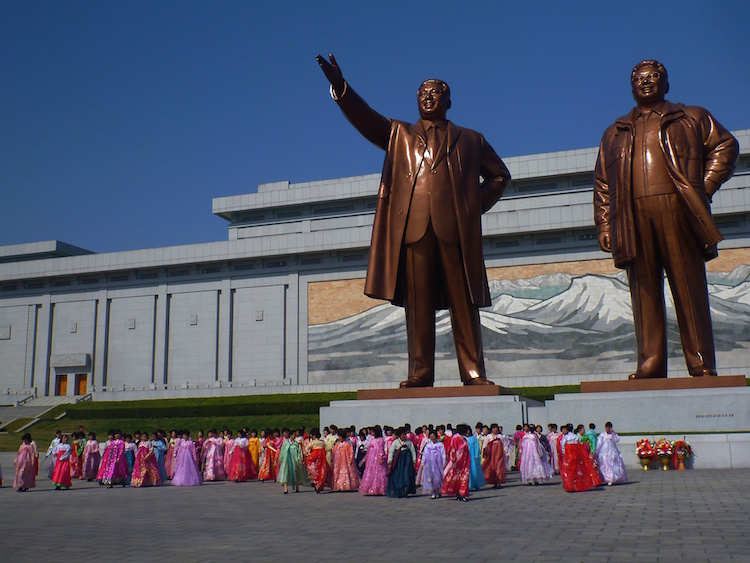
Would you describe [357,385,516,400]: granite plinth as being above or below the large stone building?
below

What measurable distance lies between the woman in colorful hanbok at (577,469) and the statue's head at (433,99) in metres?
5.24

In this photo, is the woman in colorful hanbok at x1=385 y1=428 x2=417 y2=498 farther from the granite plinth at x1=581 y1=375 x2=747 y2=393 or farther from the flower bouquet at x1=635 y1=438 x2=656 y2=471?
the granite plinth at x1=581 y1=375 x2=747 y2=393

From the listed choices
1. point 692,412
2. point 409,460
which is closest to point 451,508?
point 409,460

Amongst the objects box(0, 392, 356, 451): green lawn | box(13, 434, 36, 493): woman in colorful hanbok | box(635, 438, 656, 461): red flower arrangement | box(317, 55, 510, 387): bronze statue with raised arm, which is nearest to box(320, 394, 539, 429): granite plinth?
box(317, 55, 510, 387): bronze statue with raised arm

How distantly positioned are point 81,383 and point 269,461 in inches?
963

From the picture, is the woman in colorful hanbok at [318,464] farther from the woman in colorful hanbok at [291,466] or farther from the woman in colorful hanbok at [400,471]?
the woman in colorful hanbok at [400,471]

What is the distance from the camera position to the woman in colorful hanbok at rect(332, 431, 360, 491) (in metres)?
10.2

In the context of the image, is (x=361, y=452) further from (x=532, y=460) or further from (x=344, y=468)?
(x=532, y=460)

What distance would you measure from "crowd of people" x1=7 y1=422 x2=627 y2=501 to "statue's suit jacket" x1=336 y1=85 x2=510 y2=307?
7.05ft

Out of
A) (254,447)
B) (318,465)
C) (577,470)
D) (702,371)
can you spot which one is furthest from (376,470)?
(702,371)

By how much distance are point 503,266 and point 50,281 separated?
2157 centimetres

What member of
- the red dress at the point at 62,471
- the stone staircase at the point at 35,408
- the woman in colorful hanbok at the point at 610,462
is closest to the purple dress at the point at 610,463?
the woman in colorful hanbok at the point at 610,462

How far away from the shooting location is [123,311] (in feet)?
112

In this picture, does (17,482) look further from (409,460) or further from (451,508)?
(451,508)
